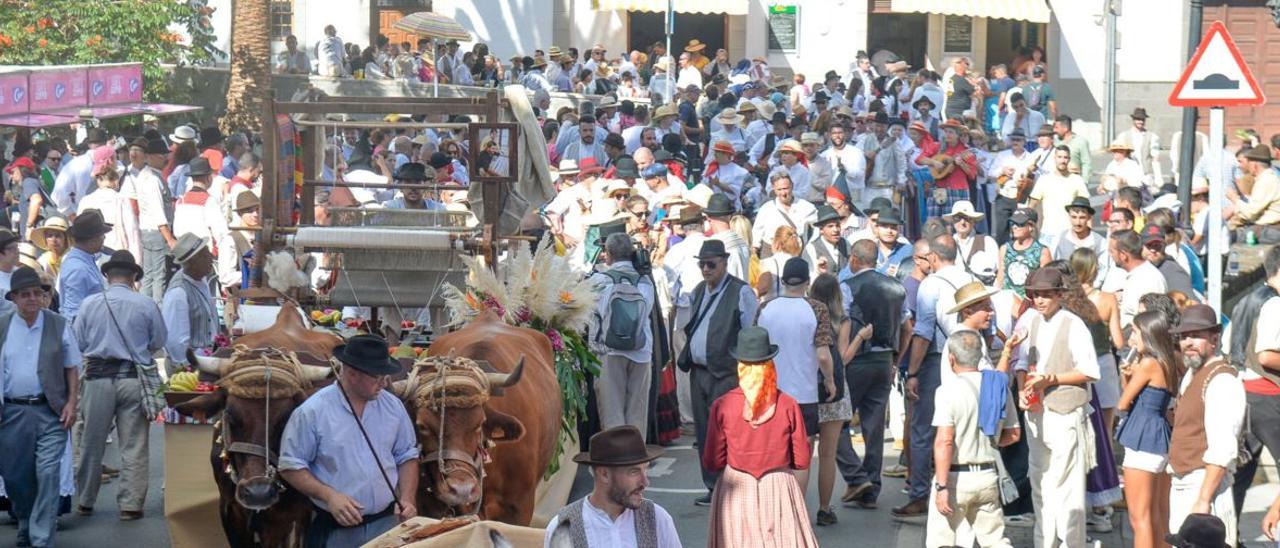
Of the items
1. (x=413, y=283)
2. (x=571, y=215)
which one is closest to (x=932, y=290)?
(x=413, y=283)

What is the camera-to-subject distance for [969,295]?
1063 centimetres

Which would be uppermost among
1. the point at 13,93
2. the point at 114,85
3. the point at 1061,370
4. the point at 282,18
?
the point at 282,18

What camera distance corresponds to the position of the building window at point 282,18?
38719 millimetres

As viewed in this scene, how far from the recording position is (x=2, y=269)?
1198cm

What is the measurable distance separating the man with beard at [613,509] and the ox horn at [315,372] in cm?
217

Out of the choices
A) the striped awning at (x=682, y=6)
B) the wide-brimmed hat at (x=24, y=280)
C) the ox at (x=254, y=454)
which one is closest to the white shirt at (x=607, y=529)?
the ox at (x=254, y=454)

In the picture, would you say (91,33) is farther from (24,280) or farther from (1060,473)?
(1060,473)

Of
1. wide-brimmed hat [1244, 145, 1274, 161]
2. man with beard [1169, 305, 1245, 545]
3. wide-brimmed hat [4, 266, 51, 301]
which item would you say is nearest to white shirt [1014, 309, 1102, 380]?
man with beard [1169, 305, 1245, 545]

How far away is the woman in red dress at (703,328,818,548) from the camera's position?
9031mm

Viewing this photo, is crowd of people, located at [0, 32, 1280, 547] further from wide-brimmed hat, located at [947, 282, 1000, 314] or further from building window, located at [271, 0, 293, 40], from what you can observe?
building window, located at [271, 0, 293, 40]

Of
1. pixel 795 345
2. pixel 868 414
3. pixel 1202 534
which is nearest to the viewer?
pixel 1202 534

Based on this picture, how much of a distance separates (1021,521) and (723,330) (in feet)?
7.58

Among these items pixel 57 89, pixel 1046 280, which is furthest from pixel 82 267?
pixel 57 89

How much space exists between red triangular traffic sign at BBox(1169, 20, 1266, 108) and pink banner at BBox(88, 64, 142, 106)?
15180 mm
